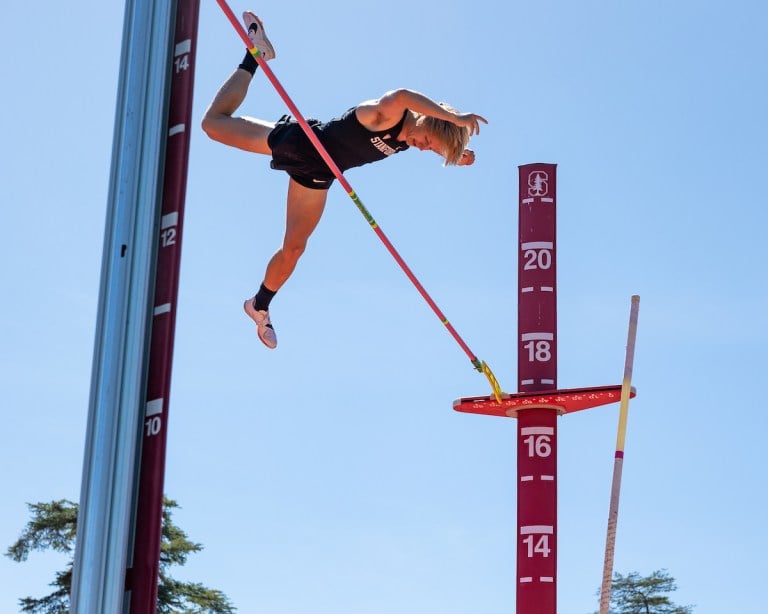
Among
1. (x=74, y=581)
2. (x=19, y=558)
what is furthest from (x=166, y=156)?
(x=19, y=558)

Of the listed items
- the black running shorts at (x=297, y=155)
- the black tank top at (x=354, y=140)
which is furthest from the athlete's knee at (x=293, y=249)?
the black tank top at (x=354, y=140)

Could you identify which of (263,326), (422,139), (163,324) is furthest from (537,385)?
(163,324)

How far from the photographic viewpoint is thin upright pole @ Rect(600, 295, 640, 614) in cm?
612

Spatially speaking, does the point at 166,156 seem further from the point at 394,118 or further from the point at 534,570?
the point at 534,570

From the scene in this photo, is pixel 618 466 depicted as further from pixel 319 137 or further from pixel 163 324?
pixel 163 324

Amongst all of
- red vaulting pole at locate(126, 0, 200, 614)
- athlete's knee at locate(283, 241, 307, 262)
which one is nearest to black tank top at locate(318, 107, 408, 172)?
athlete's knee at locate(283, 241, 307, 262)

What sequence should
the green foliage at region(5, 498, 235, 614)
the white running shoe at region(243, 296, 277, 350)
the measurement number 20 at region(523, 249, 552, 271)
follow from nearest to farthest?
the white running shoe at region(243, 296, 277, 350) → the measurement number 20 at region(523, 249, 552, 271) → the green foliage at region(5, 498, 235, 614)

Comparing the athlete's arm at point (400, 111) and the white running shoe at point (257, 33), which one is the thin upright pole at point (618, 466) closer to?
the athlete's arm at point (400, 111)

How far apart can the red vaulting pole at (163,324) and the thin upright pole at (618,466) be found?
2.73 metres

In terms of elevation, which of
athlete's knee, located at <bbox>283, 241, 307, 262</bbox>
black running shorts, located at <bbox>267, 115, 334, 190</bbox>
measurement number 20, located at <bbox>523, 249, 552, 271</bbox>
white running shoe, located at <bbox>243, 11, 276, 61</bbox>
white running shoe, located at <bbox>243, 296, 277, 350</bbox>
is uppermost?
measurement number 20, located at <bbox>523, 249, 552, 271</bbox>

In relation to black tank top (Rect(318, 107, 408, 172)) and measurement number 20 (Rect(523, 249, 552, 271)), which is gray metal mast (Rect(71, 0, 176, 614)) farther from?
measurement number 20 (Rect(523, 249, 552, 271))

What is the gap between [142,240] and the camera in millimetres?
4012

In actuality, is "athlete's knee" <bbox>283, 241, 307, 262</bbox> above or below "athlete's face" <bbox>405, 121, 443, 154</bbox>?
below

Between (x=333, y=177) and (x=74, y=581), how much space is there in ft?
9.40
